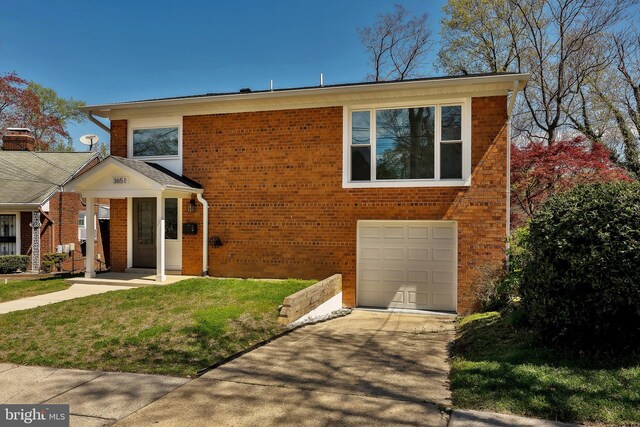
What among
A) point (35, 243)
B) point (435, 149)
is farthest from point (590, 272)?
point (35, 243)

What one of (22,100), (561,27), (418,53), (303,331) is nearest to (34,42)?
(22,100)

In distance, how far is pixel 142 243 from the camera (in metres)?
11.7

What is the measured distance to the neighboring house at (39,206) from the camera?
1764cm

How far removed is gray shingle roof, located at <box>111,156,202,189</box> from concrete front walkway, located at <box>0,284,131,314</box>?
8.82 ft

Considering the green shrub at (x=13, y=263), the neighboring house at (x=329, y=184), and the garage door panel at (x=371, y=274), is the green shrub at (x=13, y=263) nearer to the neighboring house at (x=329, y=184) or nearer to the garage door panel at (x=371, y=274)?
the neighboring house at (x=329, y=184)

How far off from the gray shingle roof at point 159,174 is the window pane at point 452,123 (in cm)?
642

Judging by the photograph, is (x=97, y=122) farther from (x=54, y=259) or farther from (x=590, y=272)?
(x=590, y=272)

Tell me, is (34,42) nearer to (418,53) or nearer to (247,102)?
(247,102)

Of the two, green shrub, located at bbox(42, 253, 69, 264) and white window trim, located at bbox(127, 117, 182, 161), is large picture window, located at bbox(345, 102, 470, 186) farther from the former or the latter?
→ green shrub, located at bbox(42, 253, 69, 264)

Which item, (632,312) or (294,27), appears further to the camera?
(294,27)

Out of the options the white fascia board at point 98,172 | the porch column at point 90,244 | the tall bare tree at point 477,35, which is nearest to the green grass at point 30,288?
the porch column at point 90,244

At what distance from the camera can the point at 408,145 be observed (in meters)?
9.95

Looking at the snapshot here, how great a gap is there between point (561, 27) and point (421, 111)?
46.2ft

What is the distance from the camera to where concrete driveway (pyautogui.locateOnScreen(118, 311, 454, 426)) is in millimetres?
3514
